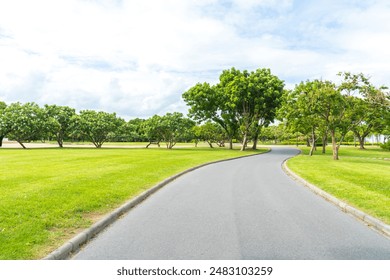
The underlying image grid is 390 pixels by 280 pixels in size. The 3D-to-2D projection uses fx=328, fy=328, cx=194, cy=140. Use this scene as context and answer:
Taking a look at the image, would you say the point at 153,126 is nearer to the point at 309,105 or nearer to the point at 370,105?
the point at 309,105

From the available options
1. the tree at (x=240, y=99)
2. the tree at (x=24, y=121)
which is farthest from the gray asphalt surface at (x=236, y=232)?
the tree at (x=24, y=121)

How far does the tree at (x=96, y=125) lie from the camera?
53812 millimetres

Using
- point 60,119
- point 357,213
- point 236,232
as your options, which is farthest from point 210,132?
point 236,232

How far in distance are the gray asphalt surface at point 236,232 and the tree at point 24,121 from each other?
44.9m

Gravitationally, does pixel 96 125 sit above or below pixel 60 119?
below

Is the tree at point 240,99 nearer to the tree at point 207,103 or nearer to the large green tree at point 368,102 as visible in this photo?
the tree at point 207,103

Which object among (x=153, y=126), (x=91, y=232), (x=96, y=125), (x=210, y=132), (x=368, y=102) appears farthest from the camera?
(x=210, y=132)

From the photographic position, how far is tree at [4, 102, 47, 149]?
158 feet

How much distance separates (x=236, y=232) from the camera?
6211mm

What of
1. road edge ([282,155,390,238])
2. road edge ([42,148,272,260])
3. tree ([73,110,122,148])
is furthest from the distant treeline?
road edge ([42,148,272,260])

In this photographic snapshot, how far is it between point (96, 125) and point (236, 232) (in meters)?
51.1

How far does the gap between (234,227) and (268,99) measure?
38.9 metres

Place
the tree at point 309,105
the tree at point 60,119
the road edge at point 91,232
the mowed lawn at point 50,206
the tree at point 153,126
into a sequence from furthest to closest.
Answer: the tree at point 60,119 → the tree at point 153,126 → the tree at point 309,105 → the mowed lawn at point 50,206 → the road edge at point 91,232

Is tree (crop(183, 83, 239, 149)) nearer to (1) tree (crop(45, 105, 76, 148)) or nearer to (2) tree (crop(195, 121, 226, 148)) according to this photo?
(2) tree (crop(195, 121, 226, 148))
